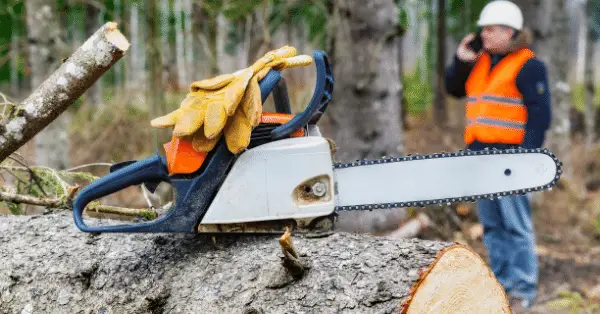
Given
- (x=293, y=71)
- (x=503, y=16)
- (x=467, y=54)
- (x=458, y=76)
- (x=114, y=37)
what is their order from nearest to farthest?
(x=114, y=37), (x=503, y=16), (x=467, y=54), (x=458, y=76), (x=293, y=71)

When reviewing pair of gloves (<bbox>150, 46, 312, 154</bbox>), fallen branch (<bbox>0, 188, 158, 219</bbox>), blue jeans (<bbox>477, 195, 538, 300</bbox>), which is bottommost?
blue jeans (<bbox>477, 195, 538, 300</bbox>)

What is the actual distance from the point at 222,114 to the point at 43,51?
354 cm

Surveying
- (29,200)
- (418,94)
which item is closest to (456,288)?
(29,200)

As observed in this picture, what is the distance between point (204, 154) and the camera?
1.64 m

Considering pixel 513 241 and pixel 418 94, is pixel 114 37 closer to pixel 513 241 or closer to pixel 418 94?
pixel 513 241

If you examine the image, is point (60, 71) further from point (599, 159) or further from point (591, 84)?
point (591, 84)

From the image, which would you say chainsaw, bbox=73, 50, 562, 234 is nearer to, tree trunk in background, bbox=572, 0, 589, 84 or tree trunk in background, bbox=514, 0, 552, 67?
tree trunk in background, bbox=514, 0, 552, 67

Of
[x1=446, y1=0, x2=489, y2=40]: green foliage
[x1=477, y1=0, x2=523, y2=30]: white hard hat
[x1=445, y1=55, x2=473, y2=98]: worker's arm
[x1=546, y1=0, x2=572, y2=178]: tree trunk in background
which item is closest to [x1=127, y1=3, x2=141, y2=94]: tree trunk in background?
[x1=445, y1=55, x2=473, y2=98]: worker's arm

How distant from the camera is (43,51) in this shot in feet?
15.4

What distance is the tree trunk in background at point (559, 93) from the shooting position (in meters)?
6.48

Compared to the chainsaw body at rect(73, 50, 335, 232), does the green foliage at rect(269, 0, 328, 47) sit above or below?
above

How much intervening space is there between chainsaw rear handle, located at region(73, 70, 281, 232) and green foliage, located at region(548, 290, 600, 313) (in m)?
2.78

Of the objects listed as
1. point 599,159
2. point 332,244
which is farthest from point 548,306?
point 599,159

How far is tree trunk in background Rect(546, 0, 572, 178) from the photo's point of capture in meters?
6.48
